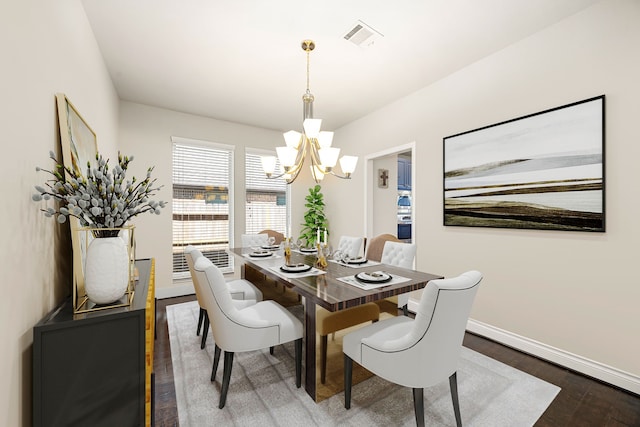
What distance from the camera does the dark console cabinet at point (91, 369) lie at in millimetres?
1078

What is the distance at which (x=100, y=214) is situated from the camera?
1333mm

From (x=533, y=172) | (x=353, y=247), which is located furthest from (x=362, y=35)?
(x=353, y=247)

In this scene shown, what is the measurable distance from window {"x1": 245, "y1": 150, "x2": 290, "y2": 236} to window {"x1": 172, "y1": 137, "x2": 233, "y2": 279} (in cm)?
35

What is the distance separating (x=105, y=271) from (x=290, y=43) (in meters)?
2.42

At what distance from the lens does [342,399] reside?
74.9 inches

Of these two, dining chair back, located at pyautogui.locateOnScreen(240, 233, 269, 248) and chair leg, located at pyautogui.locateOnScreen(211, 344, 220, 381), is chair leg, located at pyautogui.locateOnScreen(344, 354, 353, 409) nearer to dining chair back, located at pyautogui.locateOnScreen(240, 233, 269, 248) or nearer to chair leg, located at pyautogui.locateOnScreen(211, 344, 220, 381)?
chair leg, located at pyautogui.locateOnScreen(211, 344, 220, 381)

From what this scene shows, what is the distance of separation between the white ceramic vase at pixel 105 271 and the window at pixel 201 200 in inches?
130

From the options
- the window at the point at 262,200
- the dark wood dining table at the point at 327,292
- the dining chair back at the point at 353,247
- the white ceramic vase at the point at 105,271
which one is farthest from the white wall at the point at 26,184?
the window at the point at 262,200

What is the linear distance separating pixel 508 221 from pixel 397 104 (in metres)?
2.18

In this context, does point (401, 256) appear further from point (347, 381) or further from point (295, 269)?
point (347, 381)

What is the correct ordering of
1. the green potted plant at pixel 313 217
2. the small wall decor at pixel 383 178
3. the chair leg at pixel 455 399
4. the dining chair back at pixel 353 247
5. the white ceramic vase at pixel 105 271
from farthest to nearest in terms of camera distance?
1. the green potted plant at pixel 313 217
2. the small wall decor at pixel 383 178
3. the dining chair back at pixel 353 247
4. the chair leg at pixel 455 399
5. the white ceramic vase at pixel 105 271

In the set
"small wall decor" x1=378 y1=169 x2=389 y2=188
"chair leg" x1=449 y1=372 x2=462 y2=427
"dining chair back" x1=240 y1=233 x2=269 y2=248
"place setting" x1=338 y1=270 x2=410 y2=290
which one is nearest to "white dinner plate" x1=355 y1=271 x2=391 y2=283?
"place setting" x1=338 y1=270 x2=410 y2=290

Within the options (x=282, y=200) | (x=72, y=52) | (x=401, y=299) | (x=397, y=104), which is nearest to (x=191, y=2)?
(x=72, y=52)

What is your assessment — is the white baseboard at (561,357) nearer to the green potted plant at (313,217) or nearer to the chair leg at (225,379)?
the chair leg at (225,379)
